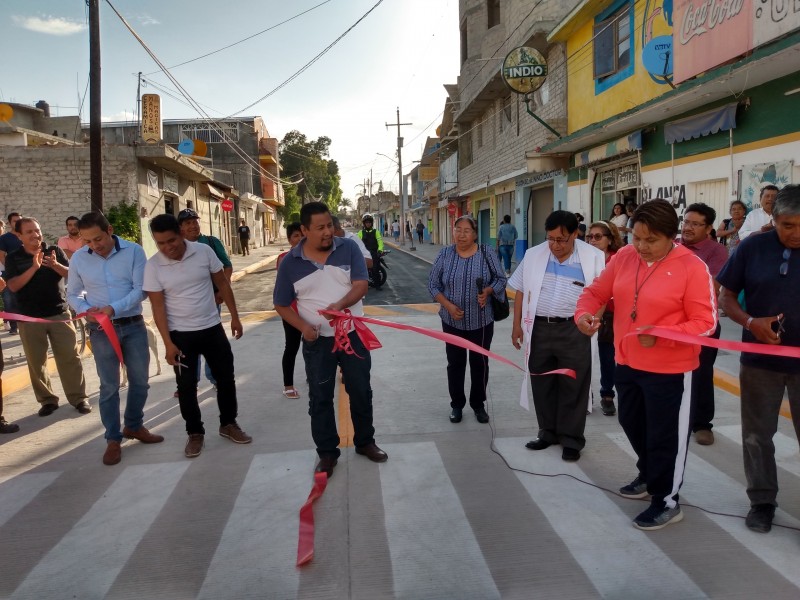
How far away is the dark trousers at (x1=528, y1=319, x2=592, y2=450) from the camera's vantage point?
14.1ft

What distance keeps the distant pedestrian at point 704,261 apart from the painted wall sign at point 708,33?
540cm

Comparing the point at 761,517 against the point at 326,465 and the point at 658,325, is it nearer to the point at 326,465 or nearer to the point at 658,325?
the point at 658,325

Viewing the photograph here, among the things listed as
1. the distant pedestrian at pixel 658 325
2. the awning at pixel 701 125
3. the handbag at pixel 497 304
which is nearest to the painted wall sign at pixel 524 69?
the awning at pixel 701 125

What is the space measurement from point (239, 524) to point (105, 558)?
2.33 ft

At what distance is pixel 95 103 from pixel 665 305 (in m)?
12.4

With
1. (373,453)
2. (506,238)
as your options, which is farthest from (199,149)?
(373,453)

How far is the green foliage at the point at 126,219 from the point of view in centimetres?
1794

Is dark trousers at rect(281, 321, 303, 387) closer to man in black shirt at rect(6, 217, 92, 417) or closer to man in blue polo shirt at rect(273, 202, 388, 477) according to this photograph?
man in blue polo shirt at rect(273, 202, 388, 477)

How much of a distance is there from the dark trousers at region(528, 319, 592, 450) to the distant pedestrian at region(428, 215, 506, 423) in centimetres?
67

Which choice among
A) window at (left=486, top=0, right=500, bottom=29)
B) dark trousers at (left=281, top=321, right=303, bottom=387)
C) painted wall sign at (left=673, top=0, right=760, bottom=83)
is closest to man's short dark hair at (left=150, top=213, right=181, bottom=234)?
dark trousers at (left=281, top=321, right=303, bottom=387)

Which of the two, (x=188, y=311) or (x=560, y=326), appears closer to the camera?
(x=560, y=326)

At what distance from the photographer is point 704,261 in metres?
4.33

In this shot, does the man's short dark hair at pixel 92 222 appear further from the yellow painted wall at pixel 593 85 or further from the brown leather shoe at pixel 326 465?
A: the yellow painted wall at pixel 593 85

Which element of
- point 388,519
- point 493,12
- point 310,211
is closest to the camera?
point 388,519
